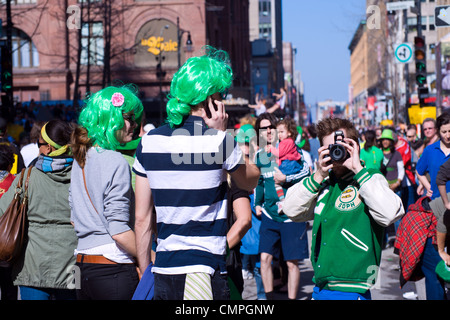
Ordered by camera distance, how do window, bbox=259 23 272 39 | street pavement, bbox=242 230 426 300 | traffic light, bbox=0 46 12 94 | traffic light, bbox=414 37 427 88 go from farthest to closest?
window, bbox=259 23 272 39 < traffic light, bbox=414 37 427 88 < traffic light, bbox=0 46 12 94 < street pavement, bbox=242 230 426 300

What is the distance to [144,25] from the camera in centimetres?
5022

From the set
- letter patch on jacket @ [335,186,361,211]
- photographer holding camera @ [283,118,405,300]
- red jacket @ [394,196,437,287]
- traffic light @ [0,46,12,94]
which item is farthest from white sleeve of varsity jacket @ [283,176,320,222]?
traffic light @ [0,46,12,94]

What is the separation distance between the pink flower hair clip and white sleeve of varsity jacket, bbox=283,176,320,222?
128cm

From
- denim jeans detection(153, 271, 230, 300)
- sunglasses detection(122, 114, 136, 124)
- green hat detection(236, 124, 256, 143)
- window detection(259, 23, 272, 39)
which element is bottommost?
denim jeans detection(153, 271, 230, 300)

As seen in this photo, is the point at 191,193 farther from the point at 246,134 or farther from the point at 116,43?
the point at 116,43

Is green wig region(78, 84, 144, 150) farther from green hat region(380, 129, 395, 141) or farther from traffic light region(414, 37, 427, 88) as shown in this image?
traffic light region(414, 37, 427, 88)

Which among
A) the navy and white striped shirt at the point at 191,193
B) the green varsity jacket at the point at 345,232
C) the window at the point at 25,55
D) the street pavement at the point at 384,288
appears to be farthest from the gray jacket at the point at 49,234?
the window at the point at 25,55

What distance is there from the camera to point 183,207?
3496 mm

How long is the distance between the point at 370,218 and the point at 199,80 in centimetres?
157

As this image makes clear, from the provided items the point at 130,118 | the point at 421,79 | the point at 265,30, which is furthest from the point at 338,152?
the point at 265,30

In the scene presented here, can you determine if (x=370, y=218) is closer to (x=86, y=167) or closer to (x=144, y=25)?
(x=86, y=167)

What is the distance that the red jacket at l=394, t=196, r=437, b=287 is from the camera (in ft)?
20.2

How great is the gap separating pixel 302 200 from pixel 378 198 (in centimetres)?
55

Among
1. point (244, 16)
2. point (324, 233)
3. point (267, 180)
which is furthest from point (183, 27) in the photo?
point (324, 233)
